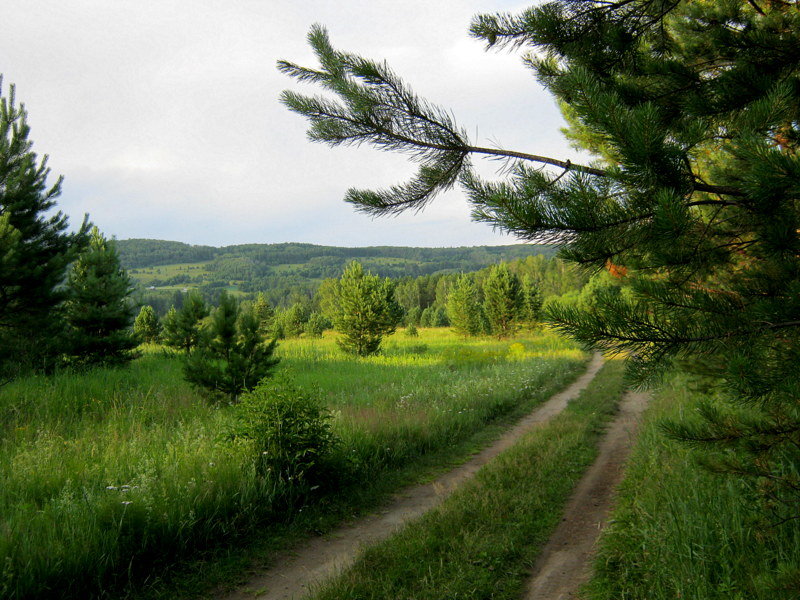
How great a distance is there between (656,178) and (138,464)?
6.02 metres

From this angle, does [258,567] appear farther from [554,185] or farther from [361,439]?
[554,185]

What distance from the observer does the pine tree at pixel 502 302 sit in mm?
42281

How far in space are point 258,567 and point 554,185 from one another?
14.4 ft

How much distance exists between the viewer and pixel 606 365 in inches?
793

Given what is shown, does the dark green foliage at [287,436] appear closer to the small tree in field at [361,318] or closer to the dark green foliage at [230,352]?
the dark green foliage at [230,352]

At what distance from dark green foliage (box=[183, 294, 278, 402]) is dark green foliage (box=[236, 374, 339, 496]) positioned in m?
3.33

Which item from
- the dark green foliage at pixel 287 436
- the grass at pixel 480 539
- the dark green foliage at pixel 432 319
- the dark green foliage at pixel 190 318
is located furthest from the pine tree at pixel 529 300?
the dark green foliage at pixel 287 436

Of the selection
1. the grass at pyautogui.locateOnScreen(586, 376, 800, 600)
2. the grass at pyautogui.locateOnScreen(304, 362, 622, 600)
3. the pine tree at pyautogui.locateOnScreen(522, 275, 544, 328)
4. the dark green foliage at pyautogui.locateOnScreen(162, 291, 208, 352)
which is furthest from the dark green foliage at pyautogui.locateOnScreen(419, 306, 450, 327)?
the grass at pyautogui.locateOnScreen(586, 376, 800, 600)

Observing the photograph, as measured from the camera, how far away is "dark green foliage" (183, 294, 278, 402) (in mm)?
9117

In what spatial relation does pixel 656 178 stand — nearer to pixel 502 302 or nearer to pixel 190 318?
pixel 190 318

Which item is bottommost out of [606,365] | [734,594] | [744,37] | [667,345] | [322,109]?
[606,365]

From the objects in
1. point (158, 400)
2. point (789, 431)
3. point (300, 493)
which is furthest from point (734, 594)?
point (158, 400)

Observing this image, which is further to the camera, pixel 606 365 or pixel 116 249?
pixel 606 365

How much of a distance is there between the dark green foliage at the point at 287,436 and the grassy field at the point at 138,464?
0.24 meters
